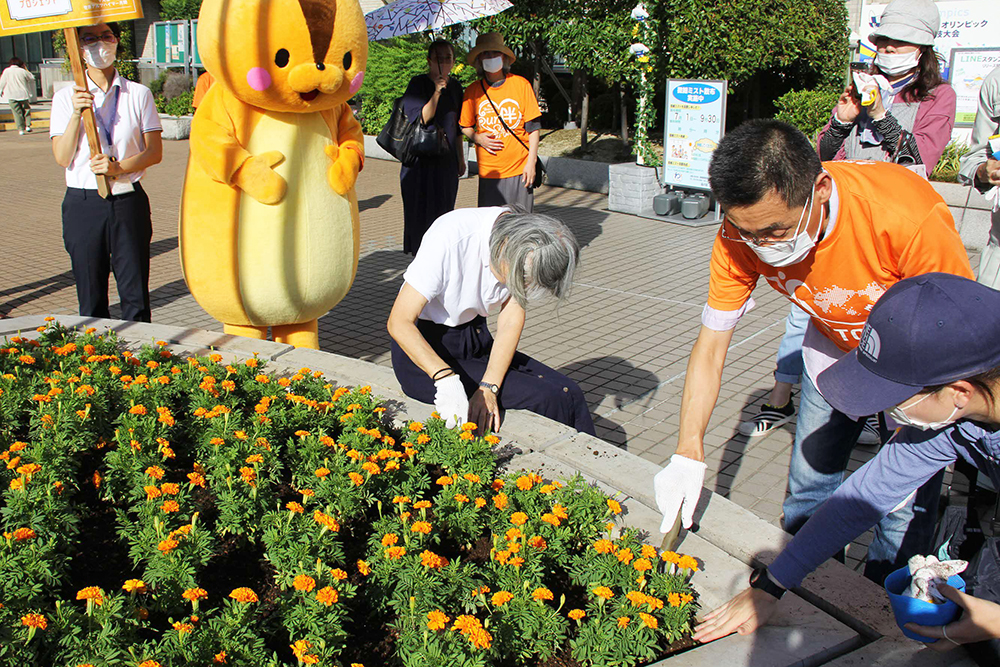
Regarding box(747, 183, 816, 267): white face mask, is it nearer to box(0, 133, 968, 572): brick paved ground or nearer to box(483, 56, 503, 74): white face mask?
box(0, 133, 968, 572): brick paved ground

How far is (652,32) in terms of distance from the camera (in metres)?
9.93

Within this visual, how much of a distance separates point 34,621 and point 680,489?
1.77 meters

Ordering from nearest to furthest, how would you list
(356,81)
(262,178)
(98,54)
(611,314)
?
1. (262,178)
2. (356,81)
3. (98,54)
4. (611,314)

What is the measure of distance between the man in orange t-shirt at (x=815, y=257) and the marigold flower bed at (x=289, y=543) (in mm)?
426

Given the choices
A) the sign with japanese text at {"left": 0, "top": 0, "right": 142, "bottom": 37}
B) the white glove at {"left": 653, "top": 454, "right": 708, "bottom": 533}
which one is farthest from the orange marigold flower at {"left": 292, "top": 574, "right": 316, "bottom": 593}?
the sign with japanese text at {"left": 0, "top": 0, "right": 142, "bottom": 37}

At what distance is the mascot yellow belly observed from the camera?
409 centimetres

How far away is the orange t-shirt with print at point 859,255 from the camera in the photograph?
2383 mm

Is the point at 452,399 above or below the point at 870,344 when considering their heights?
below

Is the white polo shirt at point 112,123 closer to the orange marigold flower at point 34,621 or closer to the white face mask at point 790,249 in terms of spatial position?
the orange marigold flower at point 34,621

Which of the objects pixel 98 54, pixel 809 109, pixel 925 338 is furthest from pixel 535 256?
pixel 809 109

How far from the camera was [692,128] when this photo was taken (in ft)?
31.1

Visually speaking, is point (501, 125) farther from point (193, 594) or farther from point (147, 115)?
point (193, 594)

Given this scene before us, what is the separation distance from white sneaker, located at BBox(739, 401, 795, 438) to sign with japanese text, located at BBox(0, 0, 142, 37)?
12.7 feet

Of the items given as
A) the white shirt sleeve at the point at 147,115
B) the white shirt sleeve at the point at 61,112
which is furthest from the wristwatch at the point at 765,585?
the white shirt sleeve at the point at 61,112
